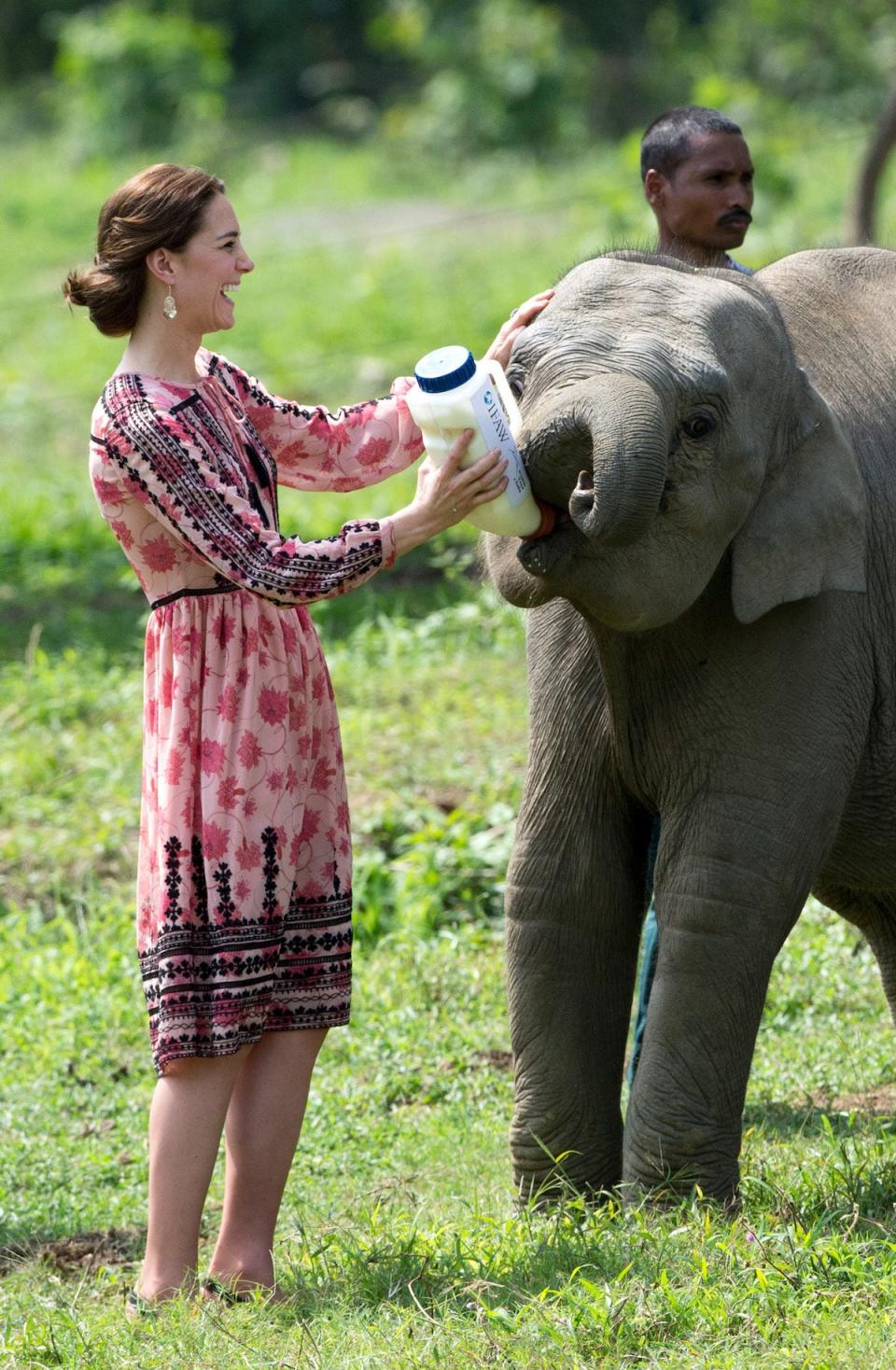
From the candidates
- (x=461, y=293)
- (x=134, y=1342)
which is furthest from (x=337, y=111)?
(x=134, y=1342)

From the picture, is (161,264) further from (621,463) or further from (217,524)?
(621,463)

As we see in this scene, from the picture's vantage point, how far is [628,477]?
3111 millimetres

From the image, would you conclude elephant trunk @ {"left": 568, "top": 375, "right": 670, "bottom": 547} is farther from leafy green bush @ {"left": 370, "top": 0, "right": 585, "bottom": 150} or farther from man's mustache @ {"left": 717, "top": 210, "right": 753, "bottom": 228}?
leafy green bush @ {"left": 370, "top": 0, "right": 585, "bottom": 150}

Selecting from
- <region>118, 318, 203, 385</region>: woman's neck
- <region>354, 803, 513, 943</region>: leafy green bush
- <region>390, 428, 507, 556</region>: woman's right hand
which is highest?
<region>118, 318, 203, 385</region>: woman's neck

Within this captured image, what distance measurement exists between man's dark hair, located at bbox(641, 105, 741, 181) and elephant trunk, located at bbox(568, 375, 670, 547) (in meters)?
1.44

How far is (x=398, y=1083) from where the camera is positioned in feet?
16.7

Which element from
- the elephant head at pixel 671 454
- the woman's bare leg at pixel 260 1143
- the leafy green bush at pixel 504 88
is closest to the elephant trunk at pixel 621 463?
the elephant head at pixel 671 454

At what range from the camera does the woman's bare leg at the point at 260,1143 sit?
12.1ft

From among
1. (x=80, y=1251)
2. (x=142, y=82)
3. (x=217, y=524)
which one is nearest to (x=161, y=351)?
(x=217, y=524)

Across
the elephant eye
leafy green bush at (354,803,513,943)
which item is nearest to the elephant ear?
the elephant eye

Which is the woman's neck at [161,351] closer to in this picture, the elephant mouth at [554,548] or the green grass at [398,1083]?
the elephant mouth at [554,548]

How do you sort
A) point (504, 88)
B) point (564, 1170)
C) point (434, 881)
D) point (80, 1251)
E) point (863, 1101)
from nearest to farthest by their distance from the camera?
point (564, 1170), point (80, 1251), point (863, 1101), point (434, 881), point (504, 88)

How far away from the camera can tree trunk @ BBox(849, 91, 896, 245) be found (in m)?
11.6

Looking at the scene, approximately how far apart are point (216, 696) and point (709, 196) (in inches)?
65.8
